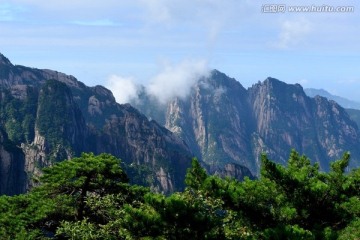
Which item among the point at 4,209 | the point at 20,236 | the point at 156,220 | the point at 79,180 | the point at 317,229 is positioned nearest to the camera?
the point at 156,220

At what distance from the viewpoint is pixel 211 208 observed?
2609cm

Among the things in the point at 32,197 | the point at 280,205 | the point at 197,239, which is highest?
the point at 32,197

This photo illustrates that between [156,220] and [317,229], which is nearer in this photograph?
[156,220]

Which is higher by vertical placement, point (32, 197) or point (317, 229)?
point (32, 197)

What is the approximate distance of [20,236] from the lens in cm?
3238

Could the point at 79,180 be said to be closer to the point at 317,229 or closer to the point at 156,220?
the point at 156,220

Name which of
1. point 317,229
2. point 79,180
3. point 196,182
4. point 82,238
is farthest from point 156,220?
point 79,180

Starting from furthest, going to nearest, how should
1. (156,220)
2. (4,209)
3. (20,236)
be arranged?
(4,209), (20,236), (156,220)

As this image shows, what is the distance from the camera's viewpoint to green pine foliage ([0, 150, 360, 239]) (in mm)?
24484

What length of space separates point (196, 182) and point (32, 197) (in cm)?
1666

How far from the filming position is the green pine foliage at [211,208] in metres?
24.5

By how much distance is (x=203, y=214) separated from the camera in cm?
2483

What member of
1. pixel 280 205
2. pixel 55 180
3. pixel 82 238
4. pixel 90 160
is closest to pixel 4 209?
pixel 55 180

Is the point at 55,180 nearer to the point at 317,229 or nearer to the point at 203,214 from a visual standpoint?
the point at 203,214
